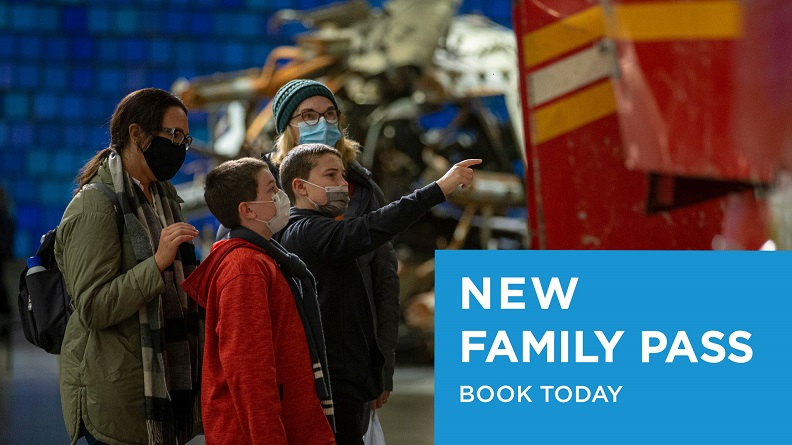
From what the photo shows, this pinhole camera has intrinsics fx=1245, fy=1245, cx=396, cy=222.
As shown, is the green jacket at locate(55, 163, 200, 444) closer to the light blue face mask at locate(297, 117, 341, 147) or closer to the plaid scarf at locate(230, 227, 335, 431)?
the plaid scarf at locate(230, 227, 335, 431)

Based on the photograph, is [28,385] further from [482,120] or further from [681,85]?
[681,85]

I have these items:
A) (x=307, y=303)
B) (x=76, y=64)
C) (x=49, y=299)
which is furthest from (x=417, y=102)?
(x=76, y=64)

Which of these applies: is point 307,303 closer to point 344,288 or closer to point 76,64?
point 344,288

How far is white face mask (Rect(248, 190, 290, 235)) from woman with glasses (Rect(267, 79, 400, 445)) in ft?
0.75

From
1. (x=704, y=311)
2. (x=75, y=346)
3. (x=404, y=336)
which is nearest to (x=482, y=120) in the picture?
(x=404, y=336)

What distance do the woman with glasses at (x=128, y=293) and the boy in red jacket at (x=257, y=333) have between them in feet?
0.47

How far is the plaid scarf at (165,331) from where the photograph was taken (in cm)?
313

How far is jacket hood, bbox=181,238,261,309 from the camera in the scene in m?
3.01

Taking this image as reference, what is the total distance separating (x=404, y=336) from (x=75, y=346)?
23.6ft

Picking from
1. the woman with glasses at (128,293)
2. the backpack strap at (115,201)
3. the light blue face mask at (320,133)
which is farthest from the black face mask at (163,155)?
the light blue face mask at (320,133)

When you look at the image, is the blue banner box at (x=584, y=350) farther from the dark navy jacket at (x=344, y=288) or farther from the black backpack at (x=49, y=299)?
the black backpack at (x=49, y=299)

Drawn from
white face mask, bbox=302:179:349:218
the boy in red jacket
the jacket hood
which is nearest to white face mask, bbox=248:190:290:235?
the boy in red jacket

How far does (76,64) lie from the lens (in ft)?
58.0

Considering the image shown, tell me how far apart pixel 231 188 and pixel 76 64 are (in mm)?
15275
